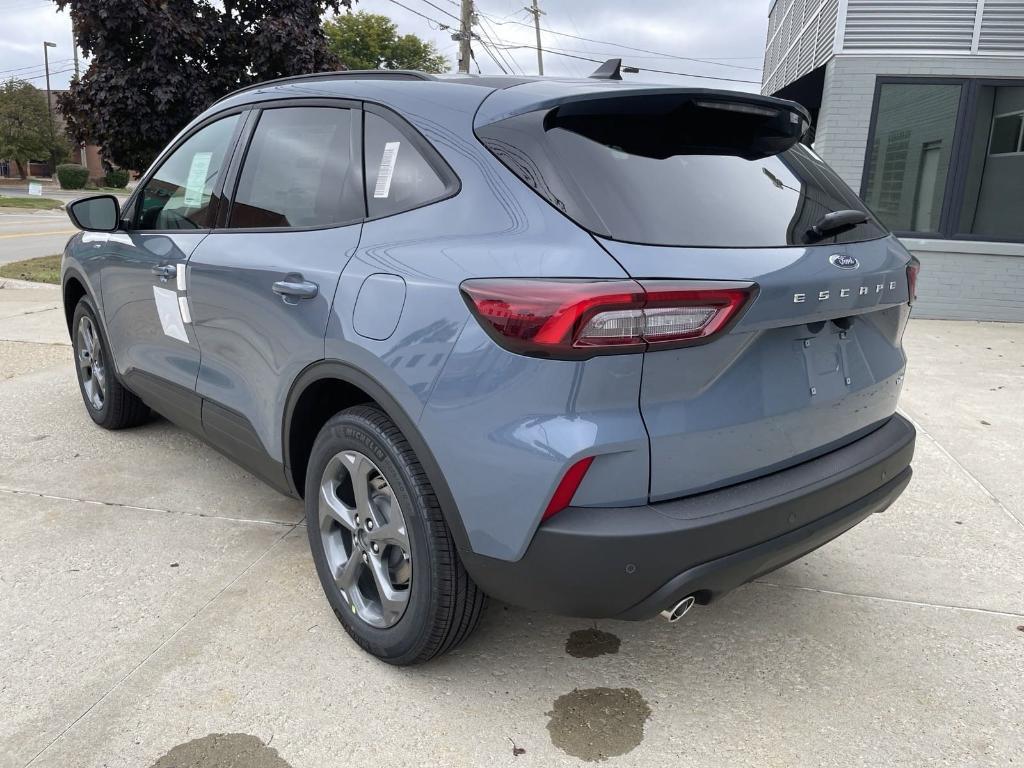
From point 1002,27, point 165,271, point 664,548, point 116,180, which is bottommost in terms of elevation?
point 116,180

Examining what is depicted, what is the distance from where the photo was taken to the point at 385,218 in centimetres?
238

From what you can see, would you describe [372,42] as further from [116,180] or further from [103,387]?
[103,387]

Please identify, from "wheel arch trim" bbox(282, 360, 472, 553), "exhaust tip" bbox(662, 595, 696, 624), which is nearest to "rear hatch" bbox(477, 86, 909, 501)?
"exhaust tip" bbox(662, 595, 696, 624)

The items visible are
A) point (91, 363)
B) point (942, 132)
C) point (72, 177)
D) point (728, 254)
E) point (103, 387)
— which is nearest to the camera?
point (728, 254)

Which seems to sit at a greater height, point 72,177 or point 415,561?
point 415,561

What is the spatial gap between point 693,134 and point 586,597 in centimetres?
127

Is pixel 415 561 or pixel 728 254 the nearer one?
pixel 728 254

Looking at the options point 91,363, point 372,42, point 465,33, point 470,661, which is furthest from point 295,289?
point 372,42

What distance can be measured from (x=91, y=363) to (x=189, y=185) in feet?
5.39

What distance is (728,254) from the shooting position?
1993 mm

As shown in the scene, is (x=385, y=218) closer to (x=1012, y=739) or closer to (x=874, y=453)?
(x=874, y=453)

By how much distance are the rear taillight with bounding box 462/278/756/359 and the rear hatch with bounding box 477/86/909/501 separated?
0.03m

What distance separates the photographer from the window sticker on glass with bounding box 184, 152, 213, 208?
3.35 m

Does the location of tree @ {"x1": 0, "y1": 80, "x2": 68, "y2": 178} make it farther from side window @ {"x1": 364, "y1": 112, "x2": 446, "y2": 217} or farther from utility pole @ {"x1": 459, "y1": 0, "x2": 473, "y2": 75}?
side window @ {"x1": 364, "y1": 112, "x2": 446, "y2": 217}
